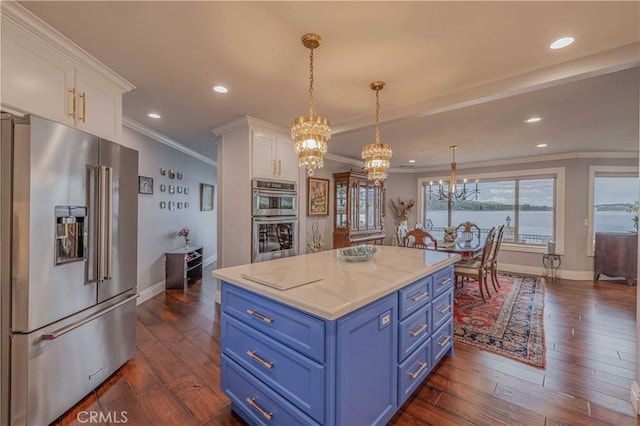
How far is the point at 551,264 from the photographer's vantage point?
5.55m

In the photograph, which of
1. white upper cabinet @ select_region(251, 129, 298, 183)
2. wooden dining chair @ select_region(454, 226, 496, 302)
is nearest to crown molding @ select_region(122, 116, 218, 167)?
white upper cabinet @ select_region(251, 129, 298, 183)

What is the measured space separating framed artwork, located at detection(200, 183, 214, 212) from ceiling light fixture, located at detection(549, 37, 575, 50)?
6.14 m

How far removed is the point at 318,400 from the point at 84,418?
5.50 ft

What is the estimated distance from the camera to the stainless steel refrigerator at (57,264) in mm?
1561

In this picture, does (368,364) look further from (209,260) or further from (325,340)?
(209,260)

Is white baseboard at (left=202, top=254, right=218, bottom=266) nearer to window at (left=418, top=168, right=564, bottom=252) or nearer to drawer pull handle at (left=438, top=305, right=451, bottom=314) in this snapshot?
drawer pull handle at (left=438, top=305, right=451, bottom=314)

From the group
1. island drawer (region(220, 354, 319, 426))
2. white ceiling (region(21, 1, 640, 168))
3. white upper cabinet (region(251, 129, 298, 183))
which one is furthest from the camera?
white upper cabinet (region(251, 129, 298, 183))

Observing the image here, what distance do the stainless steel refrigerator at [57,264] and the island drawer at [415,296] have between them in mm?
2123

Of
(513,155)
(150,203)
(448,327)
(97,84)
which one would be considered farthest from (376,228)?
(97,84)

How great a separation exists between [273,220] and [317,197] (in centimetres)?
175

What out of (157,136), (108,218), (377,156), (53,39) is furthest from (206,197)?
(377,156)

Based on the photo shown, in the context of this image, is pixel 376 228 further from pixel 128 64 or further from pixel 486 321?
pixel 128 64

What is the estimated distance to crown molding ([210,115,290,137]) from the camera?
3.55 metres

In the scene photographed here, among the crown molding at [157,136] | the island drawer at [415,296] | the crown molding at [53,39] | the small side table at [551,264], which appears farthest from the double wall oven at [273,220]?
the small side table at [551,264]
